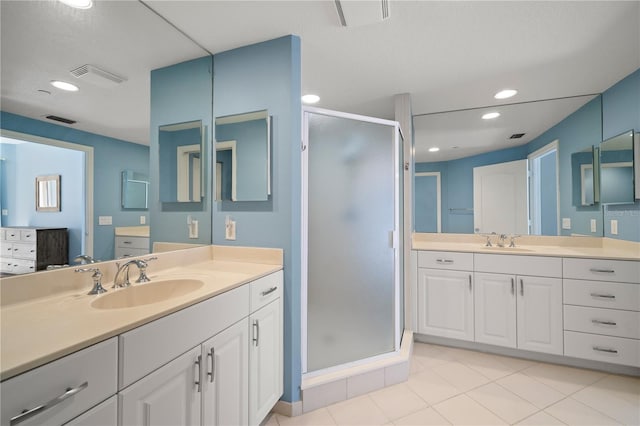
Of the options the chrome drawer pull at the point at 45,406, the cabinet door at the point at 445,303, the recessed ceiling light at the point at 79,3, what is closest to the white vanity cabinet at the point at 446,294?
the cabinet door at the point at 445,303

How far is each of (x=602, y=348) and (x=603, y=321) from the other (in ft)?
0.66

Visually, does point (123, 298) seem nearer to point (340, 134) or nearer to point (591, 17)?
point (340, 134)

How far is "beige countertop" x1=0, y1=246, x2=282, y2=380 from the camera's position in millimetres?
607

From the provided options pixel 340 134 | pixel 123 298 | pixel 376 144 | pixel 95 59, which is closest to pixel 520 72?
pixel 376 144

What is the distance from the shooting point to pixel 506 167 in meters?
2.74

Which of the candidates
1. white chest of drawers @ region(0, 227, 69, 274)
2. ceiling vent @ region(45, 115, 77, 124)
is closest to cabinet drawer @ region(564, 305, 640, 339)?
white chest of drawers @ region(0, 227, 69, 274)

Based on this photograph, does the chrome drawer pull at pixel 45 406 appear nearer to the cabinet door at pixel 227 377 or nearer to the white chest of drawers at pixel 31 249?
the cabinet door at pixel 227 377

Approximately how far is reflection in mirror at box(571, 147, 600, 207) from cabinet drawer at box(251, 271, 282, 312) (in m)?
2.80

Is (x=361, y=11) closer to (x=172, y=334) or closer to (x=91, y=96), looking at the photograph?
(x=91, y=96)

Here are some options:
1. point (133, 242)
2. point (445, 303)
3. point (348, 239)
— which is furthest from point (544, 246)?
point (133, 242)

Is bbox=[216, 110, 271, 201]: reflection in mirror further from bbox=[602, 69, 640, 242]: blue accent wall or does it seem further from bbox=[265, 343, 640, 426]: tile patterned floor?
bbox=[602, 69, 640, 242]: blue accent wall

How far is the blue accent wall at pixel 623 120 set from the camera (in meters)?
1.96

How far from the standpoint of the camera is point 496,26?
1.54 meters

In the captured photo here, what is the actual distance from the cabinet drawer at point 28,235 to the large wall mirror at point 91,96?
0.03 m
